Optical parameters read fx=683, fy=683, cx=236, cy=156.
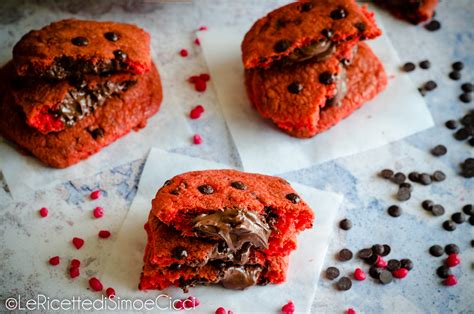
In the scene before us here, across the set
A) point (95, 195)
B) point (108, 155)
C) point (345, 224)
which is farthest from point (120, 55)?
point (345, 224)

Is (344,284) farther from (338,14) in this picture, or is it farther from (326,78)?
(338,14)

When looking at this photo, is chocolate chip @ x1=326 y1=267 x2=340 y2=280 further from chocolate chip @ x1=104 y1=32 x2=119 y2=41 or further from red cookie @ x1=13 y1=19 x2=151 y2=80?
chocolate chip @ x1=104 y1=32 x2=119 y2=41

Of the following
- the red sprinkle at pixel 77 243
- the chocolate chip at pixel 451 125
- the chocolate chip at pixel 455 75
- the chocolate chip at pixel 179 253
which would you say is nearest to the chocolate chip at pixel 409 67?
the chocolate chip at pixel 455 75

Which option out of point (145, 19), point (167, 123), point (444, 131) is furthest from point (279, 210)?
point (145, 19)

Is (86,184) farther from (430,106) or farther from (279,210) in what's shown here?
(430,106)

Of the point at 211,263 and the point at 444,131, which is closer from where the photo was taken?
the point at 211,263
